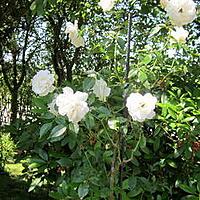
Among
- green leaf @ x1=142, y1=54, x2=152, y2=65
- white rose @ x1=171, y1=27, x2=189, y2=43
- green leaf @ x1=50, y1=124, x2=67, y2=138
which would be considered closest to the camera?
green leaf @ x1=50, y1=124, x2=67, y2=138

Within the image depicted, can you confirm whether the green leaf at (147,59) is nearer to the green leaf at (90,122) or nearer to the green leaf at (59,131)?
the green leaf at (90,122)

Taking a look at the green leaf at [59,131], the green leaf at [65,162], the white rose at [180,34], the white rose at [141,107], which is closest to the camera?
the white rose at [141,107]

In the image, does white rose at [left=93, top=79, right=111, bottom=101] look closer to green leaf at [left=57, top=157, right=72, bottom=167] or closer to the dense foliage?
the dense foliage

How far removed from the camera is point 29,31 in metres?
13.6

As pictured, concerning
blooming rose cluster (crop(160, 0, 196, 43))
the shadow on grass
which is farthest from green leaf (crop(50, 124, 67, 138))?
the shadow on grass

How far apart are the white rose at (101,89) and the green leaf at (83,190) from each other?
1.31 ft

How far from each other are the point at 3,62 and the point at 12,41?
2.53 feet

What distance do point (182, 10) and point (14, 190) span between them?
490cm

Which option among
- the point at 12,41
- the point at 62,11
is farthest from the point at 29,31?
the point at 62,11

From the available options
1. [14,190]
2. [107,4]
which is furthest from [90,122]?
[14,190]

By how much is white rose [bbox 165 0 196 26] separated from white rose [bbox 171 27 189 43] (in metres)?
0.21

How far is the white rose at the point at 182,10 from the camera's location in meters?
1.81

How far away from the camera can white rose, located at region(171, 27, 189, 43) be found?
206 cm

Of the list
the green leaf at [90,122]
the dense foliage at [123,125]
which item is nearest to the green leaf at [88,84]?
the dense foliage at [123,125]
